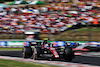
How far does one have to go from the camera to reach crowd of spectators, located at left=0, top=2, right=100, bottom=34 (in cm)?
2120

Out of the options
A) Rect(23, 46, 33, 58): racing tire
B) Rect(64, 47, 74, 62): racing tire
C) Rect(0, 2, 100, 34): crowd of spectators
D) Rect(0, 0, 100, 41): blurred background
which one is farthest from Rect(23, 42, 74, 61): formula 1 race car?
Rect(0, 2, 100, 34): crowd of spectators

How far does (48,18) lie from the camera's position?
2289 cm

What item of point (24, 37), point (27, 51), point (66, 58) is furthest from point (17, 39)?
point (66, 58)

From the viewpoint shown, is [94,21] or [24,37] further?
[94,21]

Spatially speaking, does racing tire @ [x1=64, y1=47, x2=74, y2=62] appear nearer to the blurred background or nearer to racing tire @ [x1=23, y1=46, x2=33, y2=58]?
racing tire @ [x1=23, y1=46, x2=33, y2=58]

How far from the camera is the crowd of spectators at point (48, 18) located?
21.2 m

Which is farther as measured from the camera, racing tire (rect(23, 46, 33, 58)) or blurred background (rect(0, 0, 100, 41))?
blurred background (rect(0, 0, 100, 41))

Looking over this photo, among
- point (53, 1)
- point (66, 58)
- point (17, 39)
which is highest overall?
point (53, 1)

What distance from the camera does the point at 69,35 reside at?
17844 mm

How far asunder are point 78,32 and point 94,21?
3.77 metres

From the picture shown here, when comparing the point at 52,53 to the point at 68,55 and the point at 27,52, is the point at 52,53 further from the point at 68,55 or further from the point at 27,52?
the point at 27,52

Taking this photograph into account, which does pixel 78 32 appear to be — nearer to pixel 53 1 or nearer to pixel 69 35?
pixel 69 35

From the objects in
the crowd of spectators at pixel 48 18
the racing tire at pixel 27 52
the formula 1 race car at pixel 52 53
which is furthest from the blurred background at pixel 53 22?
the formula 1 race car at pixel 52 53

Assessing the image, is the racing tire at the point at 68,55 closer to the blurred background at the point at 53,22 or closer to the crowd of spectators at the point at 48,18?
the blurred background at the point at 53,22
